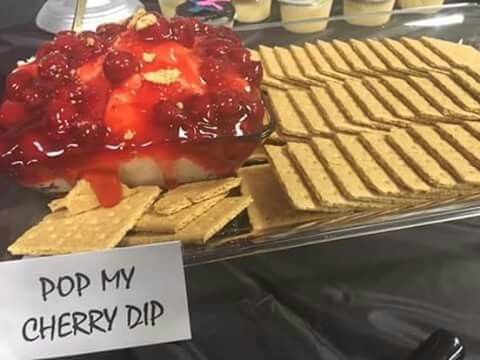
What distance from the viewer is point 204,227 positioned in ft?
2.34

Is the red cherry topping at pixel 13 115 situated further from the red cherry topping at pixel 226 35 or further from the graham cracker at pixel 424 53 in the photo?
the graham cracker at pixel 424 53

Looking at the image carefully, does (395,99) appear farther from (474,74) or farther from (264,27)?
(264,27)

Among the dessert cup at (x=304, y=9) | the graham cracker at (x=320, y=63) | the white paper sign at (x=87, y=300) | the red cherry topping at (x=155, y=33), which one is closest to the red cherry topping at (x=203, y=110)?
the red cherry topping at (x=155, y=33)

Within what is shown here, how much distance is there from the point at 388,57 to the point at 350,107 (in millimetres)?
178

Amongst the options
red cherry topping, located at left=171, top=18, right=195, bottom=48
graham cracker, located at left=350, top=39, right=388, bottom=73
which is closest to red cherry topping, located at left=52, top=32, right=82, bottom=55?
red cherry topping, located at left=171, top=18, right=195, bottom=48

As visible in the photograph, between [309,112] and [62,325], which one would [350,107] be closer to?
[309,112]

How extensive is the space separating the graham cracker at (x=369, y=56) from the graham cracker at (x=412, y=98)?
3cm

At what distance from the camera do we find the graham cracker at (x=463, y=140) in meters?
0.79

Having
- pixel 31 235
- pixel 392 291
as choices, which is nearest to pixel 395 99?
pixel 392 291

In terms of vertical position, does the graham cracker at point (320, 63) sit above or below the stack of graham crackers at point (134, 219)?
below

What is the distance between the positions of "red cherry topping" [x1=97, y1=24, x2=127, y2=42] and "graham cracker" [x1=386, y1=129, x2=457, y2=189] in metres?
0.34

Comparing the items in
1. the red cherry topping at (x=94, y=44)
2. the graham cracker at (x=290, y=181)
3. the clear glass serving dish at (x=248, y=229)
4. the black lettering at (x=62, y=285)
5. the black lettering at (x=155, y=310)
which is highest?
the red cherry topping at (x=94, y=44)

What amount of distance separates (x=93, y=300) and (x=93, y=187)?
0.65ft

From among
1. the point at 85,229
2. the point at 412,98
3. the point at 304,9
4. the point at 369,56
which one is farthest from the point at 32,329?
→ the point at 304,9
